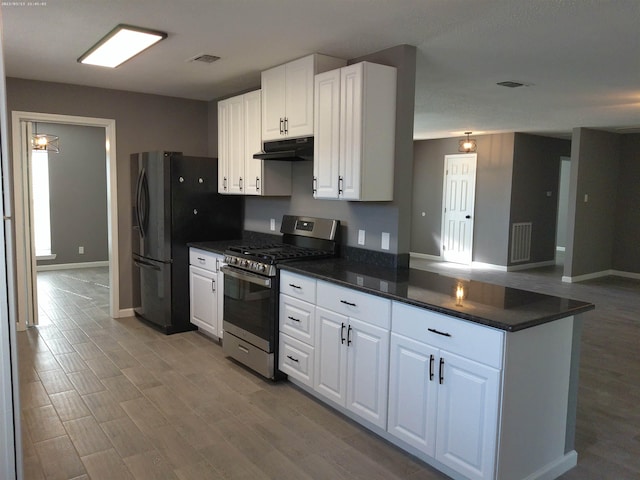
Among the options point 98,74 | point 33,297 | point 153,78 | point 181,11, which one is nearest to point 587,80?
point 181,11

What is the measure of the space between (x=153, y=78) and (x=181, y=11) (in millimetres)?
1905

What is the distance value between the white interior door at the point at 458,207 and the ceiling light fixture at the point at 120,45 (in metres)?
6.78

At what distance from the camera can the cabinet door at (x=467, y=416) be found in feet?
7.18

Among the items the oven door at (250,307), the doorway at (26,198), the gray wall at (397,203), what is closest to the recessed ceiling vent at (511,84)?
the gray wall at (397,203)

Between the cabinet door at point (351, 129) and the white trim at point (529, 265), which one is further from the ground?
the cabinet door at point (351, 129)

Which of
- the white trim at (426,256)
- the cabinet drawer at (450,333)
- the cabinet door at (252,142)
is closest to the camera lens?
the cabinet drawer at (450,333)

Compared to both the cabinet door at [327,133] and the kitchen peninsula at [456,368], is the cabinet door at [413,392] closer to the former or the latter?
the kitchen peninsula at [456,368]

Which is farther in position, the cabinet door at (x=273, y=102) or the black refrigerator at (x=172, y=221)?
the black refrigerator at (x=172, y=221)

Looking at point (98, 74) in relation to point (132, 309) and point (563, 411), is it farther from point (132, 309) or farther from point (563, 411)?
point (563, 411)

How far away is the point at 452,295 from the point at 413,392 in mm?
539

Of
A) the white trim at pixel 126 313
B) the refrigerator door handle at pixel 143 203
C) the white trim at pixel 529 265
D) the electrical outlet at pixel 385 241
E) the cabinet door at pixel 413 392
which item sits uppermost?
the refrigerator door handle at pixel 143 203

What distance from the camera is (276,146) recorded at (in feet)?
13.3

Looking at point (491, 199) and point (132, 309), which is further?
point (491, 199)

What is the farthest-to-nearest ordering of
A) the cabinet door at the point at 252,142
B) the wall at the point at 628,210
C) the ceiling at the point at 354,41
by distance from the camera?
the wall at the point at 628,210 → the cabinet door at the point at 252,142 → the ceiling at the point at 354,41
